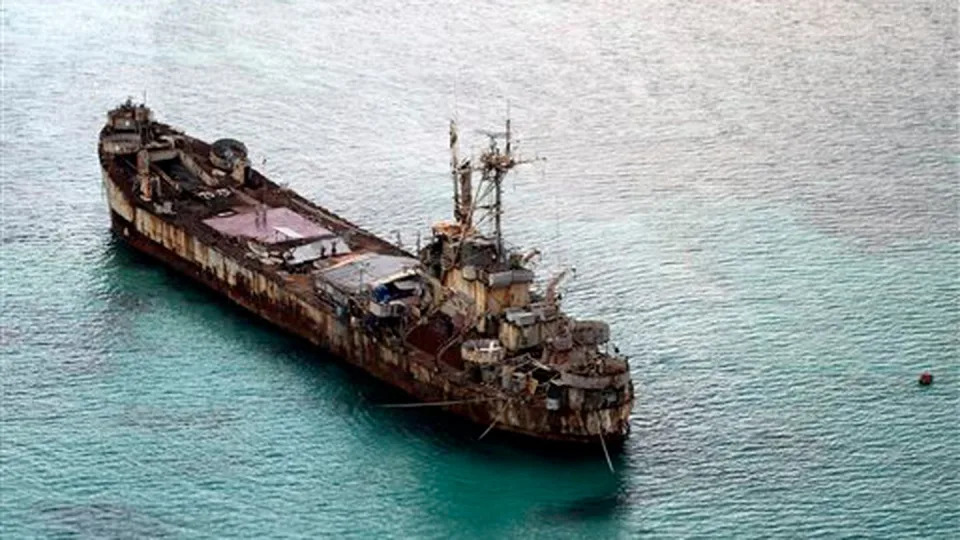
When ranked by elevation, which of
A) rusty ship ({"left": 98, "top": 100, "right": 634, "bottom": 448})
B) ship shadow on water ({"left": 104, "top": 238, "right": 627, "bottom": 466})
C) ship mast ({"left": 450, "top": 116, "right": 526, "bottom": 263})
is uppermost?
ship mast ({"left": 450, "top": 116, "right": 526, "bottom": 263})

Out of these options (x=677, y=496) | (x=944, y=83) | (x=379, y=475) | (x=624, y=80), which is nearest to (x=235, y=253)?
(x=379, y=475)

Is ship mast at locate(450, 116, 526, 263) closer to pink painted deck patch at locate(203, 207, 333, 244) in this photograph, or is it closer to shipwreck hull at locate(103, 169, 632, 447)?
shipwreck hull at locate(103, 169, 632, 447)

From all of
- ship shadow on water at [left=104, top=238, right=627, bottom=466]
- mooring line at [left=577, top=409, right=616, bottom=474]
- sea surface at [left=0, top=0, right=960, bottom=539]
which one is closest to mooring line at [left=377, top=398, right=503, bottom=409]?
ship shadow on water at [left=104, top=238, right=627, bottom=466]

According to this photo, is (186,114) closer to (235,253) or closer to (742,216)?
(235,253)

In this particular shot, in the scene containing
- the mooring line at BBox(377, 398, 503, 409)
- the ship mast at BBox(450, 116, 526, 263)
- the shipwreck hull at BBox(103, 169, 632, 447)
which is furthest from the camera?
the ship mast at BBox(450, 116, 526, 263)

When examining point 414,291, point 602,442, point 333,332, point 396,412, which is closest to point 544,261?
point 414,291

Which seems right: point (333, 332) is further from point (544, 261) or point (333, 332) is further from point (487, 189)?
point (544, 261)
